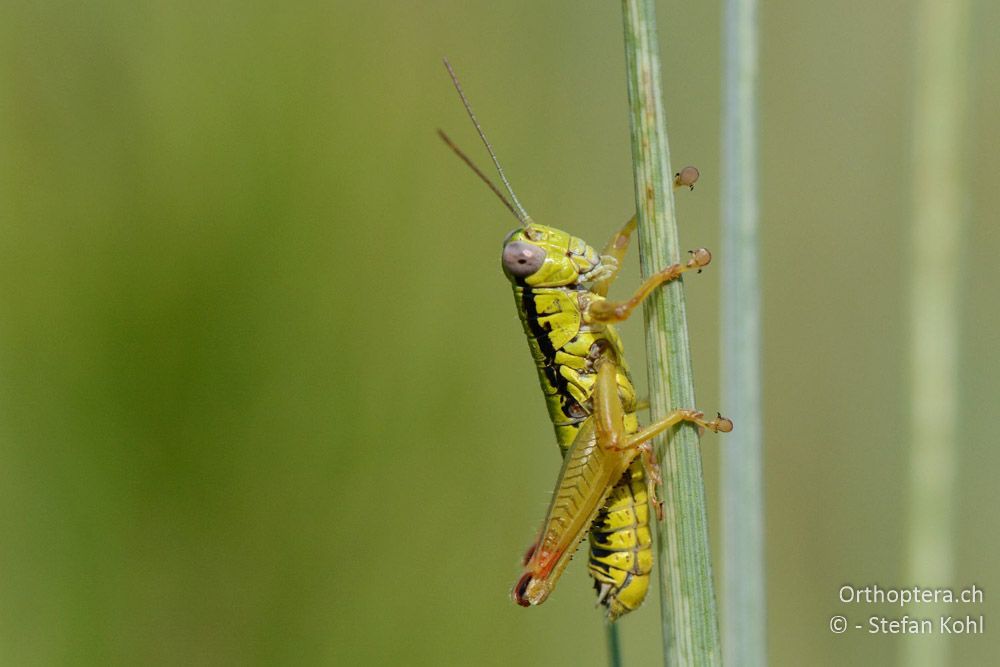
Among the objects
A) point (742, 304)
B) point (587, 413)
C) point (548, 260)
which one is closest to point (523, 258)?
point (548, 260)

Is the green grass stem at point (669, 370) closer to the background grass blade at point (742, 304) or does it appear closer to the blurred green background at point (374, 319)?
the background grass blade at point (742, 304)

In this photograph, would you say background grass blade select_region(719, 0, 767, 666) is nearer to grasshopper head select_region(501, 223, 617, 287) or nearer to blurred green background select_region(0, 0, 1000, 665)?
grasshopper head select_region(501, 223, 617, 287)

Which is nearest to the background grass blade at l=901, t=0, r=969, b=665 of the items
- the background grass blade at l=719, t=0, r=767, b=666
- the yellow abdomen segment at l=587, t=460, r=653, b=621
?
the background grass blade at l=719, t=0, r=767, b=666

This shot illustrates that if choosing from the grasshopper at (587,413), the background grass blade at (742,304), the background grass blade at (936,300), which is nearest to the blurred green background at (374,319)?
the grasshopper at (587,413)

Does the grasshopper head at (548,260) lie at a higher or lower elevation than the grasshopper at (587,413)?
higher

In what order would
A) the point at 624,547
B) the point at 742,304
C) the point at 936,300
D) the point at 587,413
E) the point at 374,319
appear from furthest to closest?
the point at 374,319 → the point at 587,413 → the point at 624,547 → the point at 936,300 → the point at 742,304

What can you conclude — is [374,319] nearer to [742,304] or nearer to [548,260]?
[548,260]

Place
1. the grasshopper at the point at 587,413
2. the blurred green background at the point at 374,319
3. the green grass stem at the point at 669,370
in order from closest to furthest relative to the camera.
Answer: the green grass stem at the point at 669,370
the grasshopper at the point at 587,413
the blurred green background at the point at 374,319
